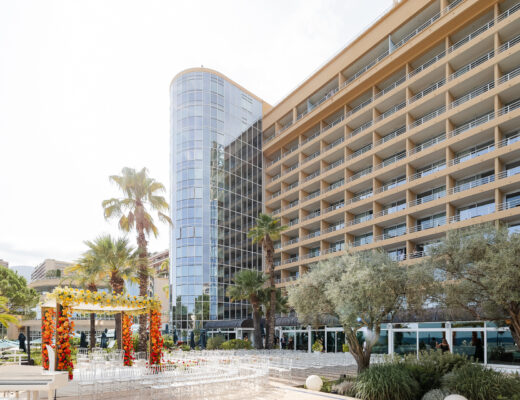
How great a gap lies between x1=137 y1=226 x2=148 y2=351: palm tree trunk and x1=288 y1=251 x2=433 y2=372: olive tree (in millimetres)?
13053

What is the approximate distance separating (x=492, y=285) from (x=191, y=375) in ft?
37.5

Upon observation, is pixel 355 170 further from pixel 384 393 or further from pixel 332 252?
pixel 384 393

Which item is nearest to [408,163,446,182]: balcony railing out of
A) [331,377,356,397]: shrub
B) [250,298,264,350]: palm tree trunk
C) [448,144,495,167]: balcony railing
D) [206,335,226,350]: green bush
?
[448,144,495,167]: balcony railing

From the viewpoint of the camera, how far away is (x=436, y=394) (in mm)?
13227

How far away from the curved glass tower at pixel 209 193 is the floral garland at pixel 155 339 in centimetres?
2880

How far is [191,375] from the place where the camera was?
16344 mm

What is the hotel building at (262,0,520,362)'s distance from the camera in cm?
3177

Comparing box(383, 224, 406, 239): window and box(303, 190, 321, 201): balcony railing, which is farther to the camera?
box(303, 190, 321, 201): balcony railing

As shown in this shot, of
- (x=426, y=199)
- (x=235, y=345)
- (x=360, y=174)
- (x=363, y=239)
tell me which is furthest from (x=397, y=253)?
(x=235, y=345)

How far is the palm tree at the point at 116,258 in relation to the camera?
100 feet

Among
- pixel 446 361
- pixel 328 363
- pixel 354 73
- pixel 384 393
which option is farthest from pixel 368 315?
pixel 354 73

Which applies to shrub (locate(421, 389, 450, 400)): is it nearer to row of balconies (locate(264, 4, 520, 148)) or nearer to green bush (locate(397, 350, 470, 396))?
green bush (locate(397, 350, 470, 396))

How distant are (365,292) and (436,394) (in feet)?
15.7

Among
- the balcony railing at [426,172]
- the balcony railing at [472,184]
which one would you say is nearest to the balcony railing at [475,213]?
the balcony railing at [472,184]
